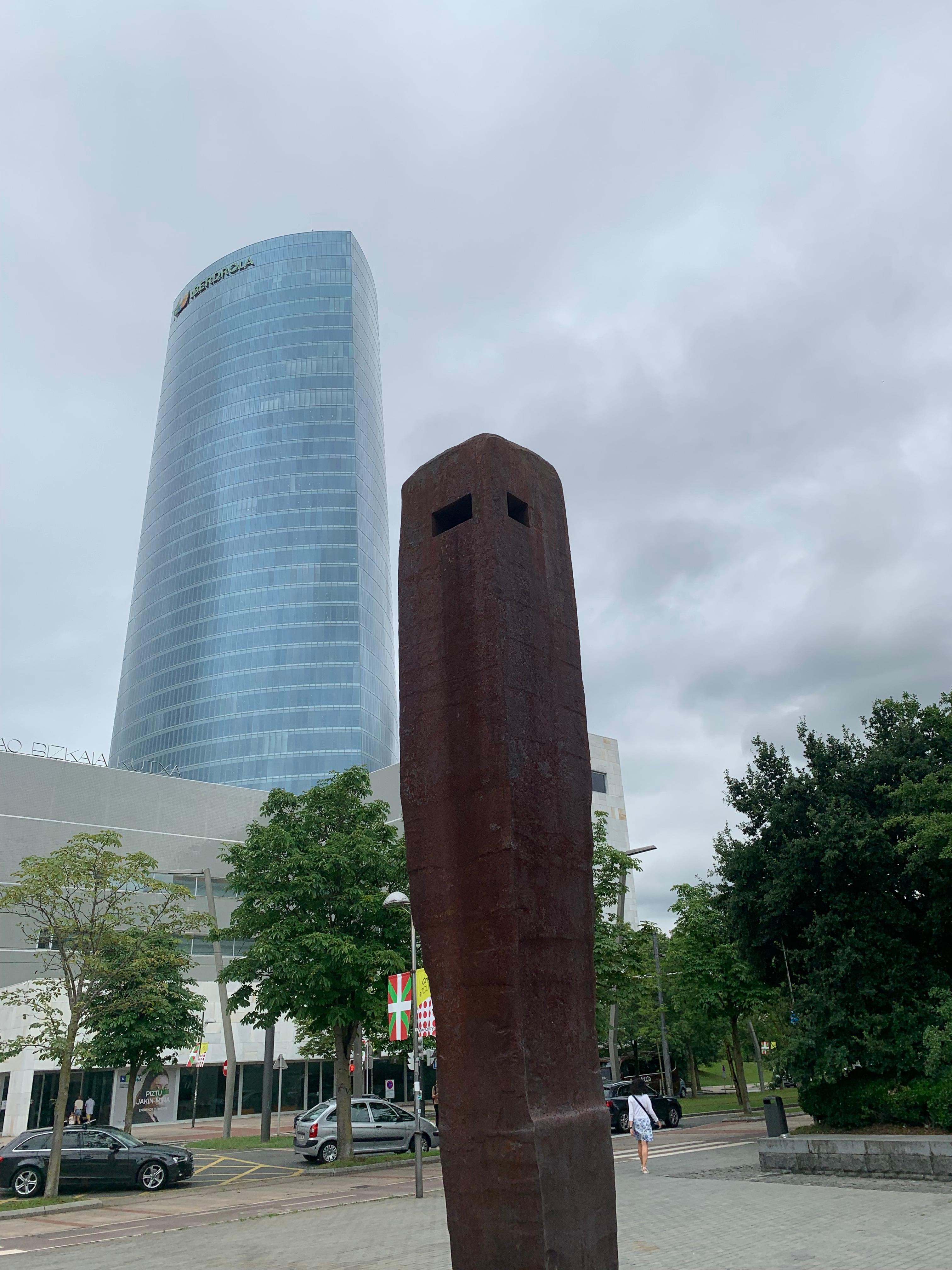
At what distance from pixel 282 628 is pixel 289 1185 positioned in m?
108

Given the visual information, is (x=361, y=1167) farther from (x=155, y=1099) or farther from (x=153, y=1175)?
(x=155, y=1099)

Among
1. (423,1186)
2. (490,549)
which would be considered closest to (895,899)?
(423,1186)

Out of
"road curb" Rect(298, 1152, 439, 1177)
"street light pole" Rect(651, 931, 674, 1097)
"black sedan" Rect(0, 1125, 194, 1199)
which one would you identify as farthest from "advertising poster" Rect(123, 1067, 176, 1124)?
"black sedan" Rect(0, 1125, 194, 1199)

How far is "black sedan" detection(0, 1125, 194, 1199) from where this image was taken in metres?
20.1

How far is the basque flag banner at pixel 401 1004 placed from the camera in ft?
63.3

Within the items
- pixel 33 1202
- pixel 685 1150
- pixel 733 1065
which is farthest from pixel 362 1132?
pixel 733 1065

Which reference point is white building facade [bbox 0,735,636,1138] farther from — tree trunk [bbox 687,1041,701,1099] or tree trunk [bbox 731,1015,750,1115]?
tree trunk [bbox 731,1015,750,1115]

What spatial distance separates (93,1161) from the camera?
68.1 feet

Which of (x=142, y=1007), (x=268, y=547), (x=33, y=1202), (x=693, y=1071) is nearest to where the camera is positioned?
(x=33, y=1202)

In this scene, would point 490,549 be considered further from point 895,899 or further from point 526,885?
point 895,899

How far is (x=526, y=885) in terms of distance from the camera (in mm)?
6934

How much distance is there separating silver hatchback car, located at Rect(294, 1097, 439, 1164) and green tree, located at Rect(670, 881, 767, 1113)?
11.3 m

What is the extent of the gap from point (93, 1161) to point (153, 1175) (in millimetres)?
1456

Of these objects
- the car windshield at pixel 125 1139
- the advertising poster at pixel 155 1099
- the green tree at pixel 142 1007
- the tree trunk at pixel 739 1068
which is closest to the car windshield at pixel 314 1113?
the green tree at pixel 142 1007
